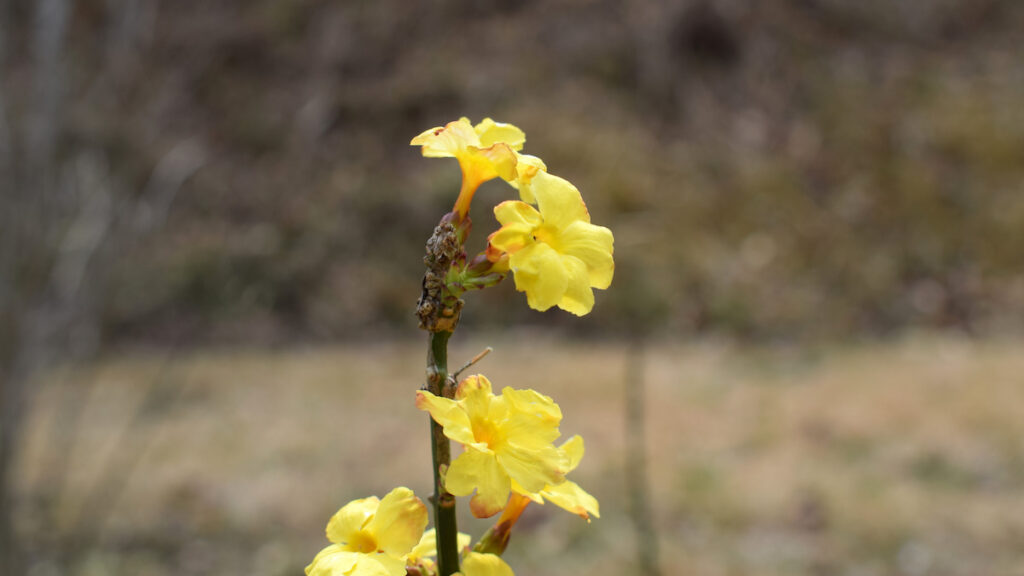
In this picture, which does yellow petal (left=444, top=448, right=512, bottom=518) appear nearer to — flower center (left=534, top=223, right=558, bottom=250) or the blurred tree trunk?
flower center (left=534, top=223, right=558, bottom=250)

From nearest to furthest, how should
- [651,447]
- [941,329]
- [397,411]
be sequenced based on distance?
[651,447], [397,411], [941,329]

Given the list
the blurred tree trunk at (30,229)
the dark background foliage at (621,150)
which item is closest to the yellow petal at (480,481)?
the blurred tree trunk at (30,229)

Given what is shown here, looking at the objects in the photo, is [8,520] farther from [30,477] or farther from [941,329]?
[941,329]

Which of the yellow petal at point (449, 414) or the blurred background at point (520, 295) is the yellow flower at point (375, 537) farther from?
the blurred background at point (520, 295)

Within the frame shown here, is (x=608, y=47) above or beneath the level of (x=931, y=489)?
above

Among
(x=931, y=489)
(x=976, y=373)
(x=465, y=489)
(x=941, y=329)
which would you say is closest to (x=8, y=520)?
(x=465, y=489)

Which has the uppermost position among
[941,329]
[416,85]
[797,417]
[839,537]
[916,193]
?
[416,85]
